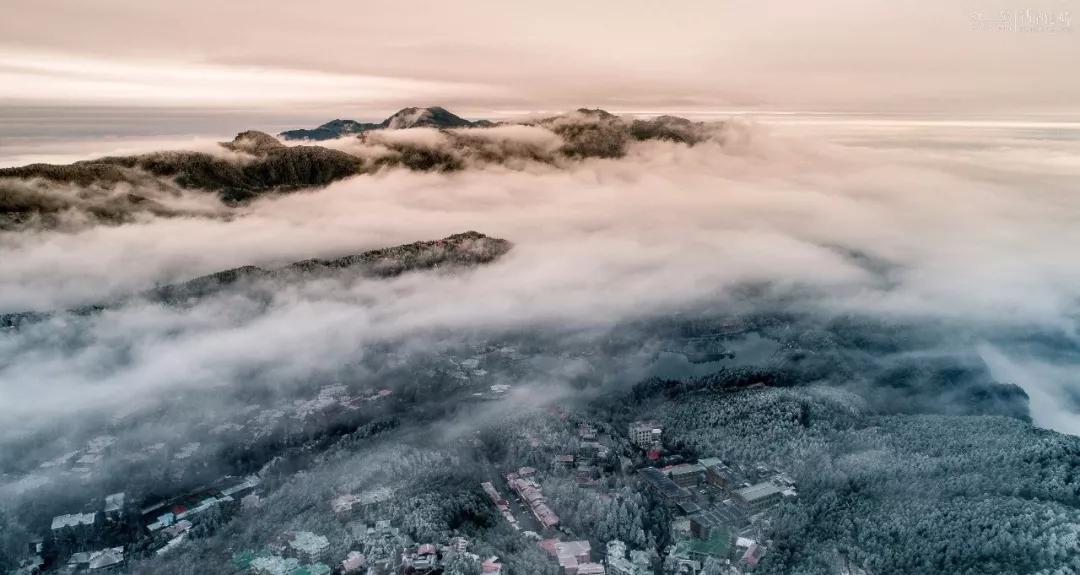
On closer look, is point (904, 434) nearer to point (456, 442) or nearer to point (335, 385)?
point (456, 442)

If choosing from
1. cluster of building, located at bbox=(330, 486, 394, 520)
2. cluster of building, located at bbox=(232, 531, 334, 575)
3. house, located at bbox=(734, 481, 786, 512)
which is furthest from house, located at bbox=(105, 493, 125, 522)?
house, located at bbox=(734, 481, 786, 512)

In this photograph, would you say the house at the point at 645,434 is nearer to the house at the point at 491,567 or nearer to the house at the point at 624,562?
the house at the point at 624,562

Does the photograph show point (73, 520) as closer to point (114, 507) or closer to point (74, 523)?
point (74, 523)

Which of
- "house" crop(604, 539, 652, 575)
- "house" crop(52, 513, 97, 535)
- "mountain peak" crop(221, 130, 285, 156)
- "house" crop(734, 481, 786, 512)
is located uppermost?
"mountain peak" crop(221, 130, 285, 156)

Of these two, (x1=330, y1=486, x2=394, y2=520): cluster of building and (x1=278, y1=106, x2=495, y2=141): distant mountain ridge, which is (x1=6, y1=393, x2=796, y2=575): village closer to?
(x1=330, y1=486, x2=394, y2=520): cluster of building

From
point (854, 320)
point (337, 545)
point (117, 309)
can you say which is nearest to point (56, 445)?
point (117, 309)

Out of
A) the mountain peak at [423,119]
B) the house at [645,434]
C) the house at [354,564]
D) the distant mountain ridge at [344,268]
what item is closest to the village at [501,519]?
the house at [354,564]

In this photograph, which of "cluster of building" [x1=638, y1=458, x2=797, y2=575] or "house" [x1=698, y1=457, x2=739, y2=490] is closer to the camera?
"cluster of building" [x1=638, y1=458, x2=797, y2=575]
